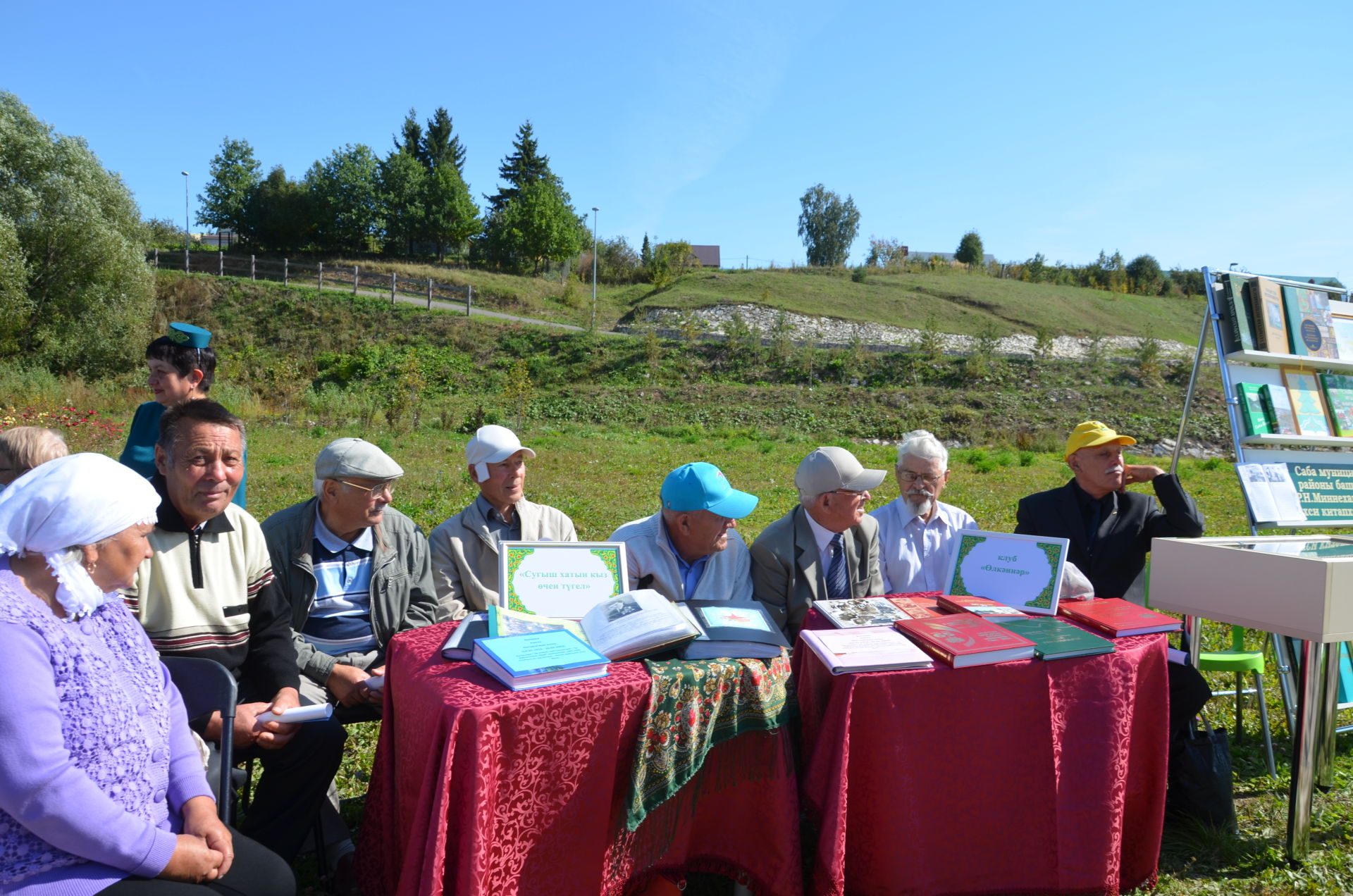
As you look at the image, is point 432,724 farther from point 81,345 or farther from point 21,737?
point 81,345

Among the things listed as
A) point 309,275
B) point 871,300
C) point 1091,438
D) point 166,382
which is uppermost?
point 871,300

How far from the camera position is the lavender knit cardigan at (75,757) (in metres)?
1.75

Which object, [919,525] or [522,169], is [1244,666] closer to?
[919,525]

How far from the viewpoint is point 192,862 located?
2029 millimetres

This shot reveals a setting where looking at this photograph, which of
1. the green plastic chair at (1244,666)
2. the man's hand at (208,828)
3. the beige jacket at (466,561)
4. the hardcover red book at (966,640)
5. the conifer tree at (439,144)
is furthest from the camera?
the conifer tree at (439,144)

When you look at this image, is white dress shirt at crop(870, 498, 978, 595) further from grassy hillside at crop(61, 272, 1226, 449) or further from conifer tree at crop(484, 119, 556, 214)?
conifer tree at crop(484, 119, 556, 214)

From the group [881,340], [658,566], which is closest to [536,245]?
[881,340]

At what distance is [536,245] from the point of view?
44.6 m

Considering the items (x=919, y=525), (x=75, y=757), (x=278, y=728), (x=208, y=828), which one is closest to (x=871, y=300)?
(x=919, y=525)

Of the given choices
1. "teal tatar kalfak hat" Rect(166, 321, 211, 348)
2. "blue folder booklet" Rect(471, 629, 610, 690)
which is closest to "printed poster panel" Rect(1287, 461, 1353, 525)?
"blue folder booklet" Rect(471, 629, 610, 690)

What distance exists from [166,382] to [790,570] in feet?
10.4

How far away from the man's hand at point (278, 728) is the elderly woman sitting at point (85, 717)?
0.53 meters

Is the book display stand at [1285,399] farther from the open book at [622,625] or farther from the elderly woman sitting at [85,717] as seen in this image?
the elderly woman sitting at [85,717]

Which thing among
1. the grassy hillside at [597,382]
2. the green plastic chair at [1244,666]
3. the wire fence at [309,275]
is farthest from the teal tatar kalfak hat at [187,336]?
the wire fence at [309,275]
